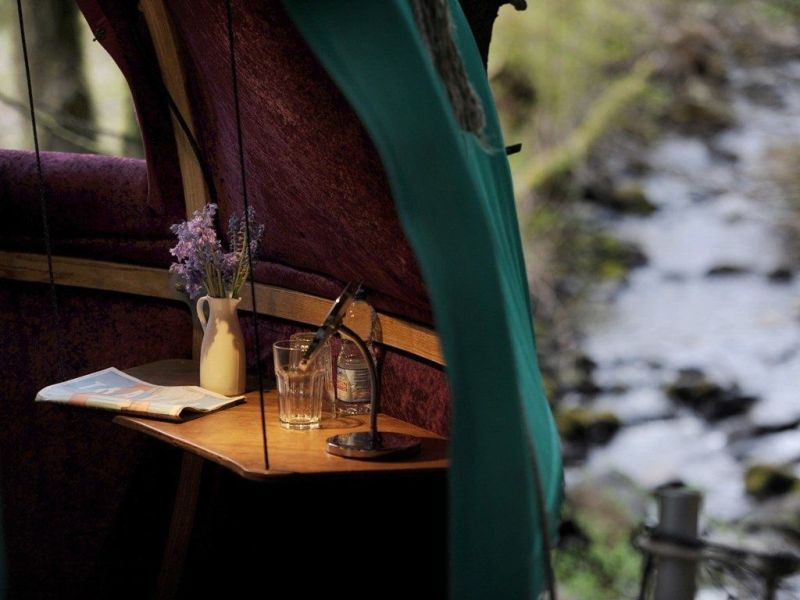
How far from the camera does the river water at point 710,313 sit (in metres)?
5.06

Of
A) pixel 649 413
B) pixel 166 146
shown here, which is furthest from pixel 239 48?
pixel 649 413

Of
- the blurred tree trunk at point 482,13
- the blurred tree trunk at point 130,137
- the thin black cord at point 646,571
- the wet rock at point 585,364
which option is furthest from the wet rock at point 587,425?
the thin black cord at point 646,571

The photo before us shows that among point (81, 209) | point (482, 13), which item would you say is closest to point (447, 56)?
point (482, 13)

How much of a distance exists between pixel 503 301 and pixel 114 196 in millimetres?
1585

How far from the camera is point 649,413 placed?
5.39 metres

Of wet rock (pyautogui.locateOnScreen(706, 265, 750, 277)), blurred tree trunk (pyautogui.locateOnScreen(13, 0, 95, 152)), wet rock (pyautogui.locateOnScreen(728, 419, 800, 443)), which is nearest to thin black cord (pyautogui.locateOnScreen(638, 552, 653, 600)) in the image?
wet rock (pyautogui.locateOnScreen(728, 419, 800, 443))

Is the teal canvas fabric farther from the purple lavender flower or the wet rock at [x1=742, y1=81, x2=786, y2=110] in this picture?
the wet rock at [x1=742, y1=81, x2=786, y2=110]

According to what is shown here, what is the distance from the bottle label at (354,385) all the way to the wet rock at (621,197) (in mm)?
4433

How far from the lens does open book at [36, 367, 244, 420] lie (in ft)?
6.31

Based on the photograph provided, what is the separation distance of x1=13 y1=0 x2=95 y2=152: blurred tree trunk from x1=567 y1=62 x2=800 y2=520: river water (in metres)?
3.22

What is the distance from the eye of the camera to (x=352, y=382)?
6.43 ft

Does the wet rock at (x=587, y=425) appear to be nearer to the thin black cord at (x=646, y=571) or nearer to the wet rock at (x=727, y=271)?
the wet rock at (x=727, y=271)

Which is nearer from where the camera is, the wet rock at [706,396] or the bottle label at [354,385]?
the bottle label at [354,385]

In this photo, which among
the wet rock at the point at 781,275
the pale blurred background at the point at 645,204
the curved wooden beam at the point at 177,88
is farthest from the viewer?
the wet rock at the point at 781,275
